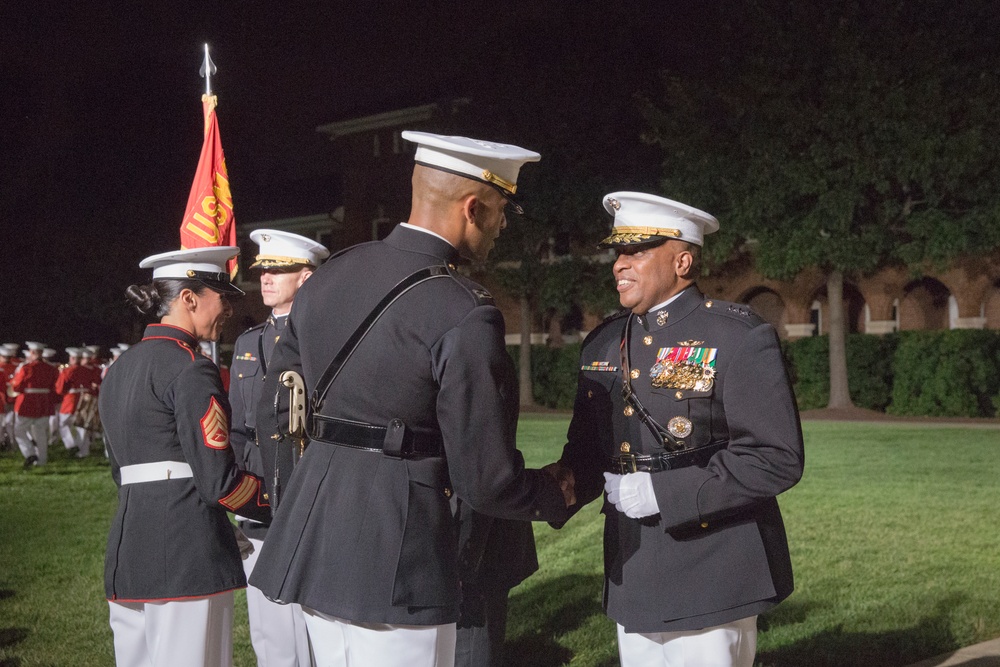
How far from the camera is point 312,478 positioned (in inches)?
112

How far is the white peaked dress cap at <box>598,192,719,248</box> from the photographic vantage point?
374 cm

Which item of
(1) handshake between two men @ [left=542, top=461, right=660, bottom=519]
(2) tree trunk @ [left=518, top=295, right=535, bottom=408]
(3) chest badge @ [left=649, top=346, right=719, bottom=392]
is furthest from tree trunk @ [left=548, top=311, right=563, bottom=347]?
(1) handshake between two men @ [left=542, top=461, right=660, bottom=519]

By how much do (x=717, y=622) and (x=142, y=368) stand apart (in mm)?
2267

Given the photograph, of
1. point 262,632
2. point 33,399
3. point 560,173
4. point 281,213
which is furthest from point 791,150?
point 281,213

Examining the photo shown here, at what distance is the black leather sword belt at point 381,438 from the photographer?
2736mm

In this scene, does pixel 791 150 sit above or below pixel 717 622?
above

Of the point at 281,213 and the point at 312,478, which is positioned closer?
the point at 312,478

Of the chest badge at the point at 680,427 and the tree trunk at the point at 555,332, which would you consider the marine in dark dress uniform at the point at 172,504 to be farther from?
the tree trunk at the point at 555,332

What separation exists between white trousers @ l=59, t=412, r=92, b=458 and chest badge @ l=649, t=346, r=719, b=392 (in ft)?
57.2

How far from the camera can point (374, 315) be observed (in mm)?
2779

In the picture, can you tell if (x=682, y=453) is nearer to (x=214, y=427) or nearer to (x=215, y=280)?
(x=214, y=427)

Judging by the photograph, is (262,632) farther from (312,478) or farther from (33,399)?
(33,399)

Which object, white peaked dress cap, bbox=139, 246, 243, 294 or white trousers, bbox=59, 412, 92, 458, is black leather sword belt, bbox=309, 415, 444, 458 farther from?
white trousers, bbox=59, 412, 92, 458

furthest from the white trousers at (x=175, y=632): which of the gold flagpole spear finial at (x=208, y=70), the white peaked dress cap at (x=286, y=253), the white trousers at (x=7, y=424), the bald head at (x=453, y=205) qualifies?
the white trousers at (x=7, y=424)
